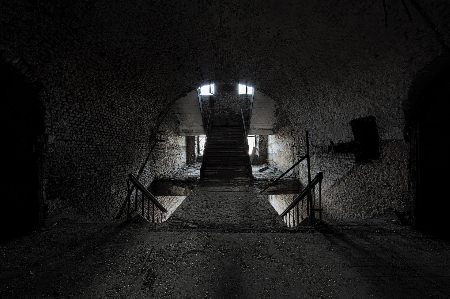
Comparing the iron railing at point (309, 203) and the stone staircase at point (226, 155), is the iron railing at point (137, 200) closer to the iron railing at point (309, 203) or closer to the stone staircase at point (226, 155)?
the stone staircase at point (226, 155)

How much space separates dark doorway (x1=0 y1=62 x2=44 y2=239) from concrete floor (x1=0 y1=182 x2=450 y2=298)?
18.2 inches

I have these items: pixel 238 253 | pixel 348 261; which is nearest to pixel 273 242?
pixel 238 253

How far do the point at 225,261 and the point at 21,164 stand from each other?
375cm

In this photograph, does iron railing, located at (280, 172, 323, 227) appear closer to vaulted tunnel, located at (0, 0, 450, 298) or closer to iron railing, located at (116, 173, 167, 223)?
vaulted tunnel, located at (0, 0, 450, 298)

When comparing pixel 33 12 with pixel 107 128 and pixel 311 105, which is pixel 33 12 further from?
pixel 311 105

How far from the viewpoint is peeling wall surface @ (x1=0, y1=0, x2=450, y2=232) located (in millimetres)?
3049

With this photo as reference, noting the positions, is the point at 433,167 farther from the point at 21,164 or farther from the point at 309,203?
the point at 21,164

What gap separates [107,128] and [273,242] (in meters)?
4.91

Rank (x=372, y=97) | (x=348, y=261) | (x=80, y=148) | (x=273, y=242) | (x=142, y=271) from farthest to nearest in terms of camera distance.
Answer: (x=80, y=148), (x=372, y=97), (x=273, y=242), (x=348, y=261), (x=142, y=271)

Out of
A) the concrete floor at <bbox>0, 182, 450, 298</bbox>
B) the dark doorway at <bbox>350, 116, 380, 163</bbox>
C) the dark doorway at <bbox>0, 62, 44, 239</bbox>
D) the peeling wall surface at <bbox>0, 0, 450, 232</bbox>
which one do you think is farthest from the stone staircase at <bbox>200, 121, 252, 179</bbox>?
the dark doorway at <bbox>0, 62, 44, 239</bbox>

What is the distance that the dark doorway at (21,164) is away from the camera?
3572 millimetres

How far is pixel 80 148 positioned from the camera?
469 cm

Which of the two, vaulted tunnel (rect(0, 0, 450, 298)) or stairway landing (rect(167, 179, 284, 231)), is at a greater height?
vaulted tunnel (rect(0, 0, 450, 298))

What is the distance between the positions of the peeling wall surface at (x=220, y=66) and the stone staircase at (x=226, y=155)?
3.15 meters
